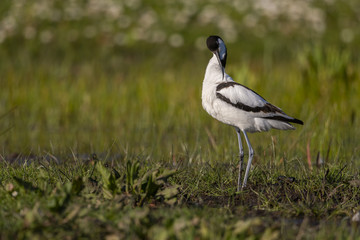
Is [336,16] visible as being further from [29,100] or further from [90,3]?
[29,100]

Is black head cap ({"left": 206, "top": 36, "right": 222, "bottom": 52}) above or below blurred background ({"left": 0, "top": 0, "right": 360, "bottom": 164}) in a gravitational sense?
above

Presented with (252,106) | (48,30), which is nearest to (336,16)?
(48,30)

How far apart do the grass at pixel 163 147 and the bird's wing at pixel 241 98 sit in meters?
0.48

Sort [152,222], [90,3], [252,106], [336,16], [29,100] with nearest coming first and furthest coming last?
[152,222]
[252,106]
[29,100]
[90,3]
[336,16]

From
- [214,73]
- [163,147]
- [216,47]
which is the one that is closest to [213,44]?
[216,47]

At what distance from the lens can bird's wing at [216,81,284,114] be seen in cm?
455

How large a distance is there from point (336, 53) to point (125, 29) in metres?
7.41

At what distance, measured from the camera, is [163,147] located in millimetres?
7262

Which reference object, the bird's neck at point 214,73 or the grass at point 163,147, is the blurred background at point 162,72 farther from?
the bird's neck at point 214,73

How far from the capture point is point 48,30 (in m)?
14.0

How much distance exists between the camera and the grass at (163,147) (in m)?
3.35

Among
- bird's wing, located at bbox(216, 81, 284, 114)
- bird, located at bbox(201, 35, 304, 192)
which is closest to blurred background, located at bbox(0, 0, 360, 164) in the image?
bird, located at bbox(201, 35, 304, 192)

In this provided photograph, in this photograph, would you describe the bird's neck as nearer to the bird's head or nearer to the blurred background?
the bird's head

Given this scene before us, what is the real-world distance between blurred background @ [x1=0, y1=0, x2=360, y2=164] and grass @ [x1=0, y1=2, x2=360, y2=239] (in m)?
0.04
